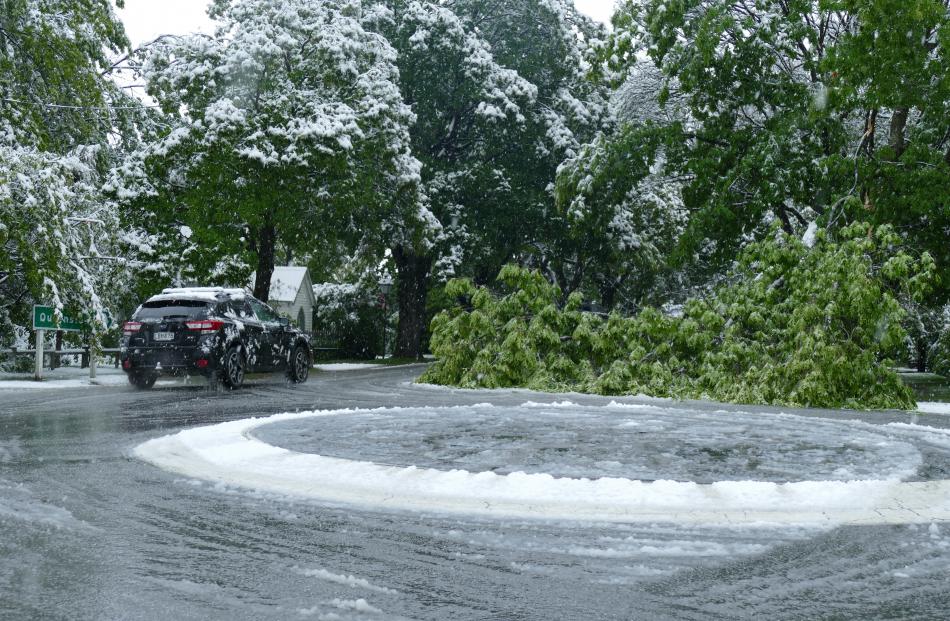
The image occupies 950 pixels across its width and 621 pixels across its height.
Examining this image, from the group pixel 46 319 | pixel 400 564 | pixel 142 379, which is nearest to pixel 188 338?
pixel 142 379

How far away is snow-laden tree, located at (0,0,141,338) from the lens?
19438 millimetres

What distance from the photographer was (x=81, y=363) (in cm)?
3103

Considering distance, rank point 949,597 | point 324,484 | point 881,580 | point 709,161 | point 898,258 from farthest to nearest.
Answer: point 709,161
point 898,258
point 324,484
point 881,580
point 949,597

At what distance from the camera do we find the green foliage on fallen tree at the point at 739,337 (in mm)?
15094

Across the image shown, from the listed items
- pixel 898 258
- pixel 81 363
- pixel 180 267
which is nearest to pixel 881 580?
pixel 898 258

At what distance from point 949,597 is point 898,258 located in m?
12.4

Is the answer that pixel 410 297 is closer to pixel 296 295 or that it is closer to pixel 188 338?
pixel 296 295

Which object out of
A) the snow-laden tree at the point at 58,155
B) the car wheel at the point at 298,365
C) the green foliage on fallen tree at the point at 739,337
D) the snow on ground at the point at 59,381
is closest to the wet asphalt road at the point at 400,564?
the green foliage on fallen tree at the point at 739,337

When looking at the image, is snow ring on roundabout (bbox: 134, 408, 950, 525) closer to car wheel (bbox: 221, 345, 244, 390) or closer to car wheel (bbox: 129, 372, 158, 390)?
car wheel (bbox: 221, 345, 244, 390)

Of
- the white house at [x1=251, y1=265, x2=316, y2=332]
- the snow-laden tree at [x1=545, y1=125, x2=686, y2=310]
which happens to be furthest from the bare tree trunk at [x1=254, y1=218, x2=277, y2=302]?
the white house at [x1=251, y1=265, x2=316, y2=332]

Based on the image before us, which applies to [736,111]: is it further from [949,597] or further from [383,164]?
[949,597]

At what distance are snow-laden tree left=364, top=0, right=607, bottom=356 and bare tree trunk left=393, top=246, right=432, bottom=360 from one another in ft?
0.20

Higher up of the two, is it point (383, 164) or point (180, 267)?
point (383, 164)

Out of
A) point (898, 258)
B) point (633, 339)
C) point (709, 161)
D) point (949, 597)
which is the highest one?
point (709, 161)
